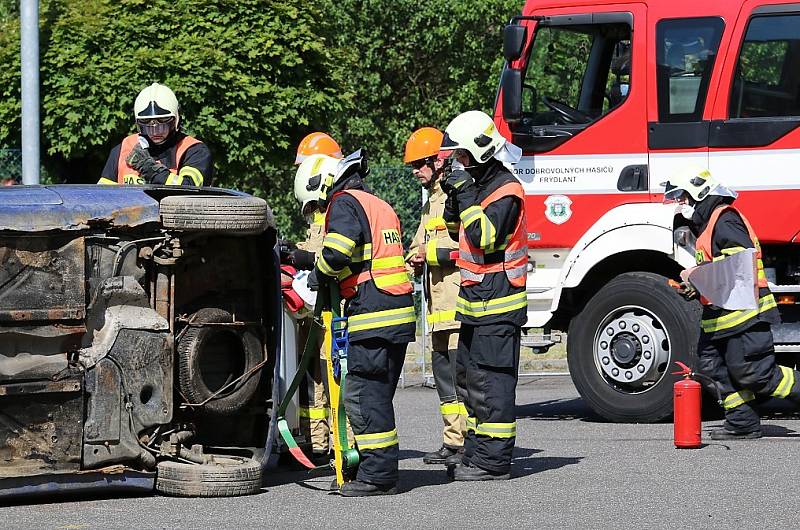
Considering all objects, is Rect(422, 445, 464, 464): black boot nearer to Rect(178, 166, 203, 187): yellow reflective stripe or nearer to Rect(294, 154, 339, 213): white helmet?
Rect(294, 154, 339, 213): white helmet

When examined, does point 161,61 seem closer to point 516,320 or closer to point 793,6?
point 793,6

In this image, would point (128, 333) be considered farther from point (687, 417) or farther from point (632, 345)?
point (632, 345)

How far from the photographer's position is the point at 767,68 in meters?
11.1

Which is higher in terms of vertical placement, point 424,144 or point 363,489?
point 424,144

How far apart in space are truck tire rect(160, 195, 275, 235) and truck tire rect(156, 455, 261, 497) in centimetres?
123

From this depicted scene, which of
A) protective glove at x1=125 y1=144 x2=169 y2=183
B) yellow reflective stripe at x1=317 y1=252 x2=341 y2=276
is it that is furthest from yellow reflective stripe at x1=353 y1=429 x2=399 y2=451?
protective glove at x1=125 y1=144 x2=169 y2=183

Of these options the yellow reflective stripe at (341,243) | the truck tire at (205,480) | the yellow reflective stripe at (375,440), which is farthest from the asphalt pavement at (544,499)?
the yellow reflective stripe at (341,243)

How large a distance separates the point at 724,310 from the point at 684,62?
2.04 meters

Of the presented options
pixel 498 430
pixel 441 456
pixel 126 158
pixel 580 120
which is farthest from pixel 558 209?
pixel 126 158

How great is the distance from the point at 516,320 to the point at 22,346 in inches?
104

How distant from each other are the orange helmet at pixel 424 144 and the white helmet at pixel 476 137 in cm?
75

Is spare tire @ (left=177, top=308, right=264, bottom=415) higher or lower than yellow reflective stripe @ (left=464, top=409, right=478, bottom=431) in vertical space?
higher

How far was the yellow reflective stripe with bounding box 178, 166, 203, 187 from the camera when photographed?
9.30m

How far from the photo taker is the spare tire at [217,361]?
26.3ft
